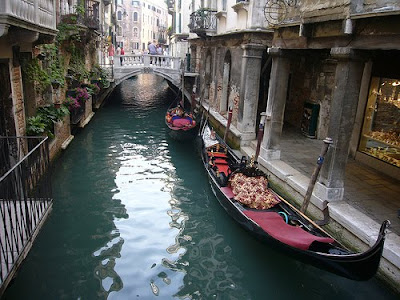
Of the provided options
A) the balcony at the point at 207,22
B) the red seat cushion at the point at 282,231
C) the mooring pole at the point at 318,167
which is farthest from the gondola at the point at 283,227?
the balcony at the point at 207,22

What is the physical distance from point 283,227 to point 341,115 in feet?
5.64

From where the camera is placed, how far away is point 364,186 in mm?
5844

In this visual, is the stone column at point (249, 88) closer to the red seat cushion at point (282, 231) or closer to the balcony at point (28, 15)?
the red seat cushion at point (282, 231)

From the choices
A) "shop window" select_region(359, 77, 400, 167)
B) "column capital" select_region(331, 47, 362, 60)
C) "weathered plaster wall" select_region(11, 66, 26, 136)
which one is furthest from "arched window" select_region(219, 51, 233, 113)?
"weathered plaster wall" select_region(11, 66, 26, 136)

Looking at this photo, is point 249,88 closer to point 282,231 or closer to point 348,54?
point 348,54

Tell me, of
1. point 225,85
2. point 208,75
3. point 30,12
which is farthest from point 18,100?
point 208,75

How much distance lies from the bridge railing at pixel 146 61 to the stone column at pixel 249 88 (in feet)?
23.6

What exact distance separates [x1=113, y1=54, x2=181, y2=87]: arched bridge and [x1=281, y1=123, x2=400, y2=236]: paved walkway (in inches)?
325

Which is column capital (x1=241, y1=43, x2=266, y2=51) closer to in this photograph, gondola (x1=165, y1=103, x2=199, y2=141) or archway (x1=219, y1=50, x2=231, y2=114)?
archway (x1=219, y1=50, x2=231, y2=114)

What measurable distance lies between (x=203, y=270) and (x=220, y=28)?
8239 millimetres

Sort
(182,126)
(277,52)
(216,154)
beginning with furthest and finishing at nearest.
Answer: (182,126) < (216,154) < (277,52)

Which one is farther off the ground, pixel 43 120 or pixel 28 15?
pixel 28 15

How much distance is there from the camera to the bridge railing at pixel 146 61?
48.7 ft

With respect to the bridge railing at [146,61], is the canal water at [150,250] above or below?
below
